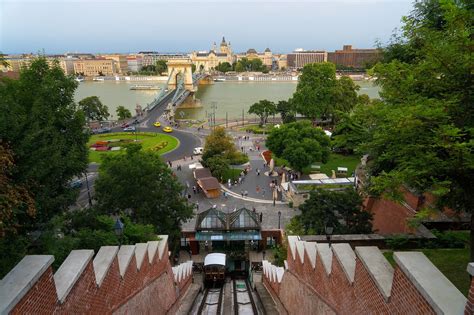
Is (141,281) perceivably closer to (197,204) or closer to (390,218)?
(390,218)

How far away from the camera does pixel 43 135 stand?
12.0 m

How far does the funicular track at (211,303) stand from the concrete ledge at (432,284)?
9407mm

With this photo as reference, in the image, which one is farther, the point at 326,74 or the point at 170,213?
the point at 326,74

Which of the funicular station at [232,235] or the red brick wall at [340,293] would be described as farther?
the funicular station at [232,235]

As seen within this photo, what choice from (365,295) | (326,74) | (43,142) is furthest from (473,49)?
(326,74)

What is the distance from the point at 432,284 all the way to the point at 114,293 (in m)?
6.01

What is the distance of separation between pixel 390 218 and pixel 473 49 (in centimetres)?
1217

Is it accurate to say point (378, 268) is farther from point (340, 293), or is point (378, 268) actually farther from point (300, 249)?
point (300, 249)

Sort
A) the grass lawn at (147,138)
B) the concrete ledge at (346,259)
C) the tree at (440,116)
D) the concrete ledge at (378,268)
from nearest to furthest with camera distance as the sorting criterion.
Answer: the concrete ledge at (378,268), the tree at (440,116), the concrete ledge at (346,259), the grass lawn at (147,138)

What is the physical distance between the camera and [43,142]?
1143 cm

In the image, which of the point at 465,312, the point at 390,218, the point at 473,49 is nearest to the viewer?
the point at 465,312

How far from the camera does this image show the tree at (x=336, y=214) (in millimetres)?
15359

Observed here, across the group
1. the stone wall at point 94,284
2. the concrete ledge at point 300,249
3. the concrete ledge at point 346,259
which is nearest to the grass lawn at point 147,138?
the stone wall at point 94,284

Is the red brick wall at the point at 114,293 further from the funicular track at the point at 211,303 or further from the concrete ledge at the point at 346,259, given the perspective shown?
the concrete ledge at the point at 346,259
